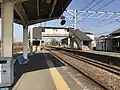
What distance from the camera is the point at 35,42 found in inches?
2840

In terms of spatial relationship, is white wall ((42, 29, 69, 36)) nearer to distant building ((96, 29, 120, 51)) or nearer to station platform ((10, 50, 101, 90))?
distant building ((96, 29, 120, 51))

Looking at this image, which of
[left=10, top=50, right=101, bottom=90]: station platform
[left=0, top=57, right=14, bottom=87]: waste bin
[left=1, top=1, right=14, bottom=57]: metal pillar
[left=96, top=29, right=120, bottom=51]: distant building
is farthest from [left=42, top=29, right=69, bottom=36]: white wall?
[left=0, top=57, right=14, bottom=87]: waste bin

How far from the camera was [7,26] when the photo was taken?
10.8 metres

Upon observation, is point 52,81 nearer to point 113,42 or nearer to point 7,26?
point 7,26

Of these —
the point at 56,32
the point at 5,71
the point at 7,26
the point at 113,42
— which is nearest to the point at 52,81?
the point at 7,26

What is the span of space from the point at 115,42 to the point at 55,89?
43.1m

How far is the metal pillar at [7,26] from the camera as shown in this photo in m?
10.8

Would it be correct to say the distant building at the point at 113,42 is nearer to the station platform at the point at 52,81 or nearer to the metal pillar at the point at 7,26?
the station platform at the point at 52,81

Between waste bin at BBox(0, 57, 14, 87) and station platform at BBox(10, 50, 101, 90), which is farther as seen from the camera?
station platform at BBox(10, 50, 101, 90)

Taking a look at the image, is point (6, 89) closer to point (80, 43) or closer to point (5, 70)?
point (5, 70)

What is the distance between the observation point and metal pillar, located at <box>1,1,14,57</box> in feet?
35.4

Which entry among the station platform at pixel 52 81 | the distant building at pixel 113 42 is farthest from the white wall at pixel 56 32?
the station platform at pixel 52 81

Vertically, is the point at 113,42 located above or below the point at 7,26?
below

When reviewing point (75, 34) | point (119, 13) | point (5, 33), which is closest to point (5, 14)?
point (5, 33)
